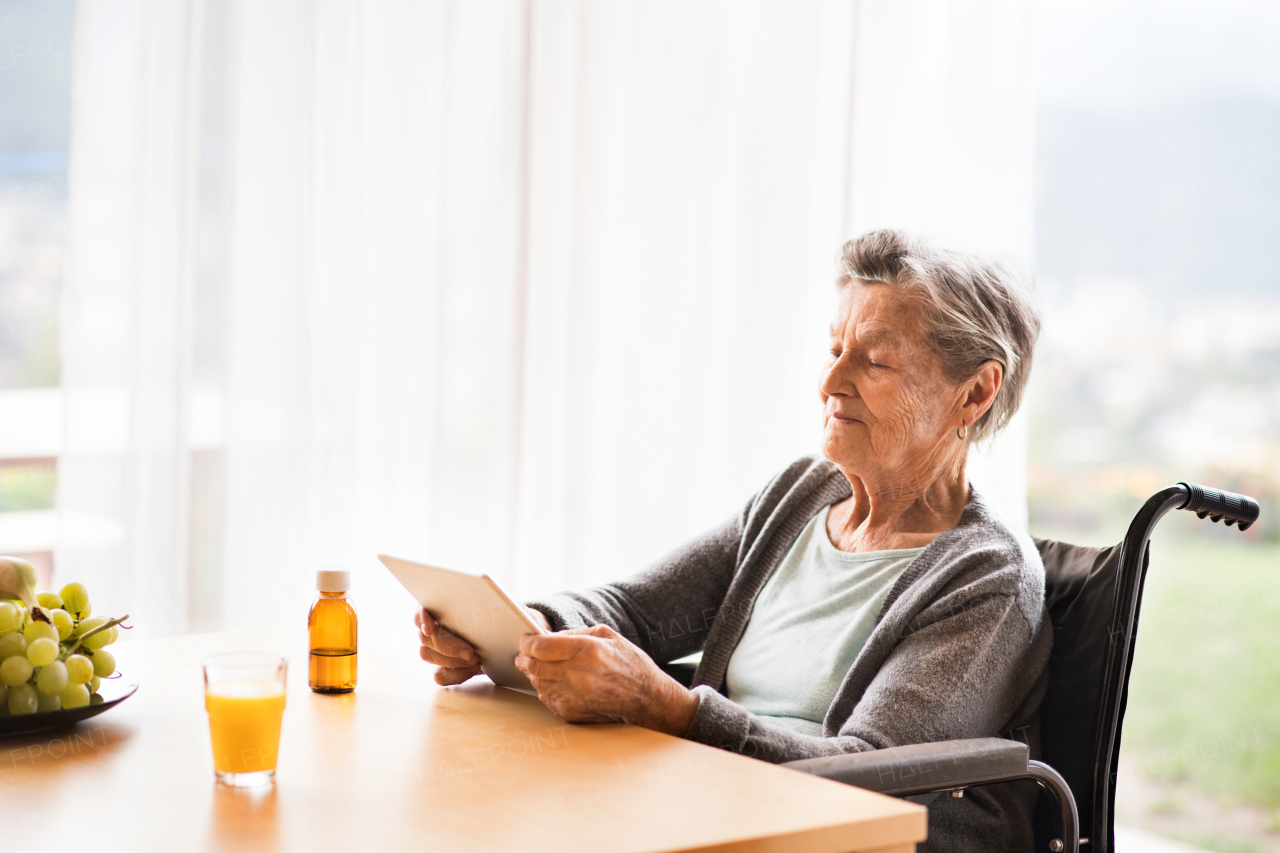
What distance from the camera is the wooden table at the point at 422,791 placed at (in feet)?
3.00

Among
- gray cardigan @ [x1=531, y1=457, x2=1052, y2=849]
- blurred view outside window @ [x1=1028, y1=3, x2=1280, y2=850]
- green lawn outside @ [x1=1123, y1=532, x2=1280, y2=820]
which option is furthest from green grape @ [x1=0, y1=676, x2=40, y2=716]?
green lawn outside @ [x1=1123, y1=532, x2=1280, y2=820]

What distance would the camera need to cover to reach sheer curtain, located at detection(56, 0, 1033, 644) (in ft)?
7.64

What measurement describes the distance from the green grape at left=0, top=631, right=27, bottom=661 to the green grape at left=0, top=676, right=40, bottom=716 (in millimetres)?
30

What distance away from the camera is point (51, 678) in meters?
1.14

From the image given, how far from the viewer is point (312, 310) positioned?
2.56 m

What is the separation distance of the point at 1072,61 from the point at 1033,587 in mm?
2377

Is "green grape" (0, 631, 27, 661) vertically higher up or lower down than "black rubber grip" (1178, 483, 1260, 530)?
lower down

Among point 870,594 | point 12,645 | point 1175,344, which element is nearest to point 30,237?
point 12,645

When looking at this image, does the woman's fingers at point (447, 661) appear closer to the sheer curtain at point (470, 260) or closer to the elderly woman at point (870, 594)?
the elderly woman at point (870, 594)

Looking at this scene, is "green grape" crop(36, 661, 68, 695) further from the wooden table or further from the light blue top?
the light blue top

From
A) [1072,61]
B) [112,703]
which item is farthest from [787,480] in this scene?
[1072,61]

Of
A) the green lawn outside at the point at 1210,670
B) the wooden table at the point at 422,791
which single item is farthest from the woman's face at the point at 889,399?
the green lawn outside at the point at 1210,670

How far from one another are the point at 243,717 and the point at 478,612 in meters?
0.34

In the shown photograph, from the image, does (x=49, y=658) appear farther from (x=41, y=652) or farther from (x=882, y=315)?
(x=882, y=315)
